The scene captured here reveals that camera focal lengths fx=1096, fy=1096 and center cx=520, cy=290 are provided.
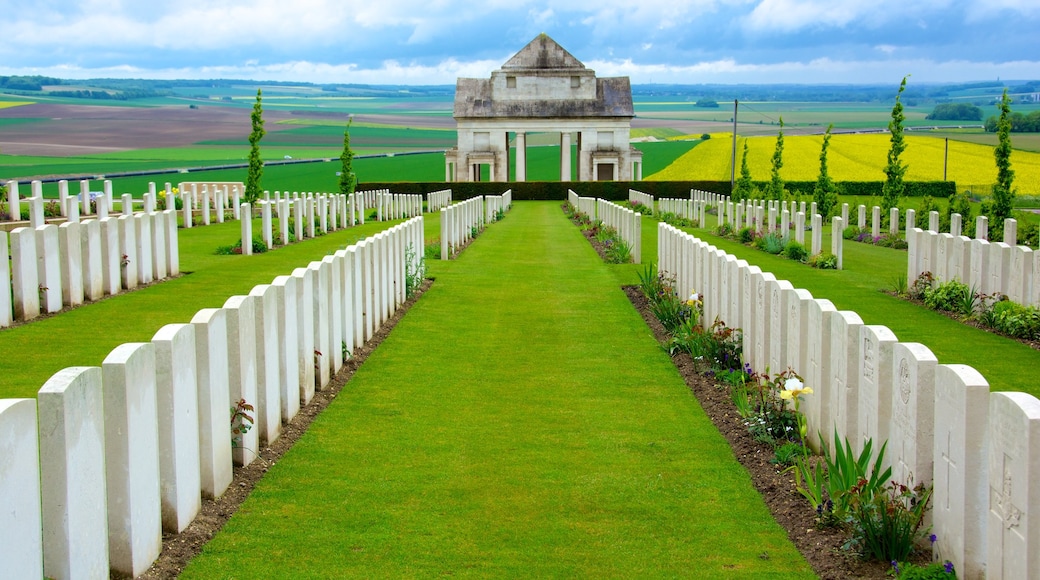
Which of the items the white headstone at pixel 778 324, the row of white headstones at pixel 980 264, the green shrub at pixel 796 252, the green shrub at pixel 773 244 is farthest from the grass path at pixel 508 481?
the green shrub at pixel 773 244

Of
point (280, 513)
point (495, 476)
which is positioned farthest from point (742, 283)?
point (280, 513)

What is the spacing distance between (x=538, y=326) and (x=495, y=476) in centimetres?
581

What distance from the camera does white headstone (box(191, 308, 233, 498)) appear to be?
228 inches

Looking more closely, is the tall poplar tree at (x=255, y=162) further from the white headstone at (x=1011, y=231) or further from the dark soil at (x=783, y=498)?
the dark soil at (x=783, y=498)

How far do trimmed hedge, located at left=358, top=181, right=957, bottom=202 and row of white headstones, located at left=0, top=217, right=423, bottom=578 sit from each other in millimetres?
51340

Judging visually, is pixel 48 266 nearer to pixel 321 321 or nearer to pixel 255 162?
pixel 321 321

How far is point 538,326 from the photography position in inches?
485

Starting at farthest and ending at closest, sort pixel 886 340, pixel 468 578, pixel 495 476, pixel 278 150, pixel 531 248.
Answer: pixel 278 150 → pixel 531 248 → pixel 495 476 → pixel 886 340 → pixel 468 578

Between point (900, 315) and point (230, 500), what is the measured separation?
9629 millimetres

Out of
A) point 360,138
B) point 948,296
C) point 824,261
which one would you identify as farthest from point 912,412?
point 360,138

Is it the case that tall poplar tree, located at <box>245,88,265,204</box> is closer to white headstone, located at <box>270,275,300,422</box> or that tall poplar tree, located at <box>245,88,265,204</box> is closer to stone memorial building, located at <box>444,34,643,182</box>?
white headstone, located at <box>270,275,300,422</box>

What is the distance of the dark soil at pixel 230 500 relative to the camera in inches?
202

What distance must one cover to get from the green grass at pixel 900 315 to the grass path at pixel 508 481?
2.90 meters

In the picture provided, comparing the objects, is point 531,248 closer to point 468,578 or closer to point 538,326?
point 538,326
